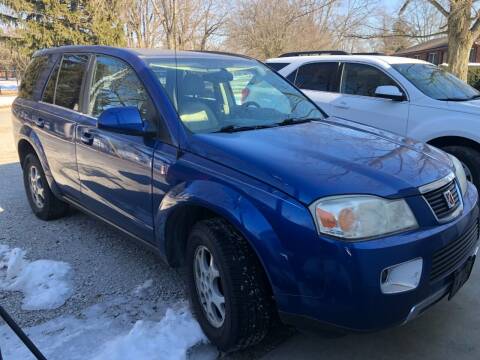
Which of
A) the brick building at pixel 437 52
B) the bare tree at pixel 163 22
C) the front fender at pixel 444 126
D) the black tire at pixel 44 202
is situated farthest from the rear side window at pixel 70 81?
the brick building at pixel 437 52

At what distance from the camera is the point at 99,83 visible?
3.82m

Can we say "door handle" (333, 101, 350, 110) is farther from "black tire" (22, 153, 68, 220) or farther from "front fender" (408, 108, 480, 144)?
"black tire" (22, 153, 68, 220)

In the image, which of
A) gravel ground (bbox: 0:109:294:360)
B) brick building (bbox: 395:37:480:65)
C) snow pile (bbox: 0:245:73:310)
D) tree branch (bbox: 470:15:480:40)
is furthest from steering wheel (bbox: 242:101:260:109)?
brick building (bbox: 395:37:480:65)

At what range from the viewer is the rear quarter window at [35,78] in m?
4.75

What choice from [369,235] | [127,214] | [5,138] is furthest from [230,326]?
[5,138]

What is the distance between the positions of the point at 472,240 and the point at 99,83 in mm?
2917

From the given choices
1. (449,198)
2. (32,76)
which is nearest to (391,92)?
(449,198)

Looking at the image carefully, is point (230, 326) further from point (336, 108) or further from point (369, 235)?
point (336, 108)

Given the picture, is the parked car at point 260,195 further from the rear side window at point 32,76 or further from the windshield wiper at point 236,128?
the rear side window at point 32,76

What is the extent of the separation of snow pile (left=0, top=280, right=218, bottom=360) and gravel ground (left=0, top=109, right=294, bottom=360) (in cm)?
11

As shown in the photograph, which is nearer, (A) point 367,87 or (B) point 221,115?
(B) point 221,115

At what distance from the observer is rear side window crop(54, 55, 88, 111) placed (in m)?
4.05

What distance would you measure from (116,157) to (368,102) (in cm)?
381

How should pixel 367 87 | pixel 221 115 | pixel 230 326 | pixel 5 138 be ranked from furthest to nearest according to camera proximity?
pixel 5 138 < pixel 367 87 < pixel 221 115 < pixel 230 326
